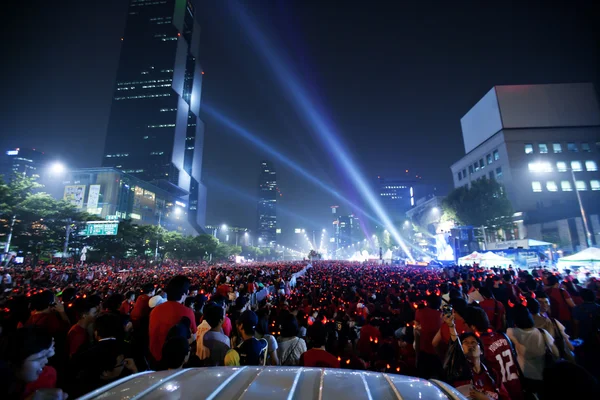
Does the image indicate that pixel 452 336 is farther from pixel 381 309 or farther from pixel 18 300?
pixel 18 300

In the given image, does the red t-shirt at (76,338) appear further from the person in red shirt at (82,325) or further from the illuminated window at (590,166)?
the illuminated window at (590,166)

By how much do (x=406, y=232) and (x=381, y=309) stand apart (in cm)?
9115

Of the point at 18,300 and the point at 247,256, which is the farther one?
the point at 247,256

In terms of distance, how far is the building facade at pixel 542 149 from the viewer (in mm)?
51125

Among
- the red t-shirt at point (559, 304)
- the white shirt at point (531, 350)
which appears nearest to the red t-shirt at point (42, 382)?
the white shirt at point (531, 350)

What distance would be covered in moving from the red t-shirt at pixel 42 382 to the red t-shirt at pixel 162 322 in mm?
1651

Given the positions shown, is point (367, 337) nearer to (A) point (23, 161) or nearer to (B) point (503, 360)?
(B) point (503, 360)

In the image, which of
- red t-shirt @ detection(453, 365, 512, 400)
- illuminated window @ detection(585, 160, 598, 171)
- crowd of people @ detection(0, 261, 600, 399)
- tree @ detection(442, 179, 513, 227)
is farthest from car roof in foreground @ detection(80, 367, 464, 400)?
illuminated window @ detection(585, 160, 598, 171)

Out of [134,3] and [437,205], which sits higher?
[134,3]

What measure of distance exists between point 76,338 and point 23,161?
19412cm

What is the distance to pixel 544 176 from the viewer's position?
175 ft

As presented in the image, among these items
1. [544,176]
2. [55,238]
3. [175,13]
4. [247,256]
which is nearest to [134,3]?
[175,13]

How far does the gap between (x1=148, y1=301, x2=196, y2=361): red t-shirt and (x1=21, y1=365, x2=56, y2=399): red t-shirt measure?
1651mm

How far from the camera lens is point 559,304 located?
24.6 feet
